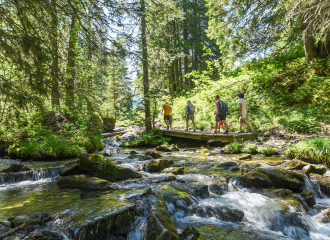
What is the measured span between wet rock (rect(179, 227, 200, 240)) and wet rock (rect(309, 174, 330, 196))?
4522 millimetres

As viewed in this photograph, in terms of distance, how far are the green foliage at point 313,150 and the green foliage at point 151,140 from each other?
27.0 feet

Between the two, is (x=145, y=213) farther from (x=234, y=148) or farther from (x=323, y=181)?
(x=234, y=148)

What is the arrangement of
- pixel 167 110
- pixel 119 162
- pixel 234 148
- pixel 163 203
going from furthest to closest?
pixel 167 110, pixel 234 148, pixel 119 162, pixel 163 203

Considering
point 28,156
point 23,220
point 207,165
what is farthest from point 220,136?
point 28,156

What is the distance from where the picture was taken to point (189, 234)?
357 centimetres

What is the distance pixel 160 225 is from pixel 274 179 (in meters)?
4.21

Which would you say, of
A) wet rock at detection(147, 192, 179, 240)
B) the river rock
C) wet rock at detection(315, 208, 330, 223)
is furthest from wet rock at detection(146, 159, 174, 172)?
wet rock at detection(315, 208, 330, 223)

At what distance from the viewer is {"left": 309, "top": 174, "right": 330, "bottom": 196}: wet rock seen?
5.75 meters

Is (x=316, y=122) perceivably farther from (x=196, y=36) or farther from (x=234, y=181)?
(x=196, y=36)

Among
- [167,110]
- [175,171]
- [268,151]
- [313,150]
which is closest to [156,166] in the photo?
[175,171]

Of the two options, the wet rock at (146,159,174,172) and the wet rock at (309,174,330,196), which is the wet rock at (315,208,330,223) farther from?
the wet rock at (146,159,174,172)

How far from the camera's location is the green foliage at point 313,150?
24.2 ft

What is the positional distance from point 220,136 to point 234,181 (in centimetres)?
369

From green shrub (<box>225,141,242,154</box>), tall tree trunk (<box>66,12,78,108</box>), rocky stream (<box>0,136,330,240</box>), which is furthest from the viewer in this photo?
green shrub (<box>225,141,242,154</box>)
